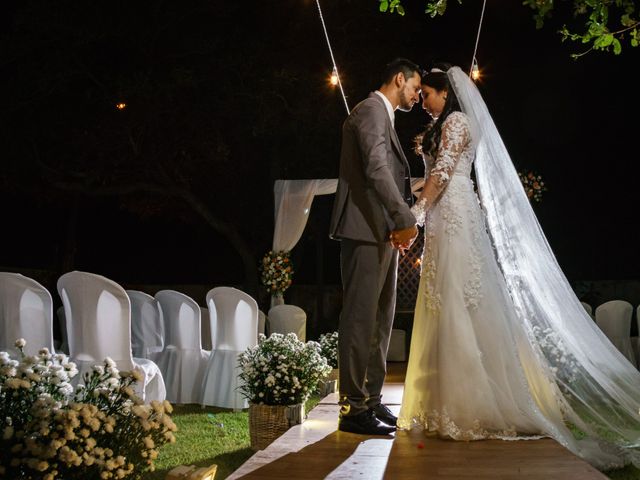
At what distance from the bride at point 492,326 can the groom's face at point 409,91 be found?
0.15 metres

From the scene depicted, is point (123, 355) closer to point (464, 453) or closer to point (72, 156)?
point (464, 453)

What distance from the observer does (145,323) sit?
697cm

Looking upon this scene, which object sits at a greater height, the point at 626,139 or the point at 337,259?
the point at 626,139

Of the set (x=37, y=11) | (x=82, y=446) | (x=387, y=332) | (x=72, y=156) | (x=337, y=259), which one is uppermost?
(x=37, y=11)

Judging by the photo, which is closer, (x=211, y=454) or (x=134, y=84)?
(x=211, y=454)

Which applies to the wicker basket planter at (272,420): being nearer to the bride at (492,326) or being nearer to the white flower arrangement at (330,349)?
the bride at (492,326)

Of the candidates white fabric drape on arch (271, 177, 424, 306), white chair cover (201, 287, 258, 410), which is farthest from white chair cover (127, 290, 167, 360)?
white fabric drape on arch (271, 177, 424, 306)

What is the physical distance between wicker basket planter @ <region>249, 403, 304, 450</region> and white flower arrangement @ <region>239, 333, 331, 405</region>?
2.2 inches

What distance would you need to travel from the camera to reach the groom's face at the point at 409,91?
11.8 feet

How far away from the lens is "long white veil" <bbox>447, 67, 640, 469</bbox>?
3.51 m

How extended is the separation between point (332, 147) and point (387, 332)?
11.0 meters

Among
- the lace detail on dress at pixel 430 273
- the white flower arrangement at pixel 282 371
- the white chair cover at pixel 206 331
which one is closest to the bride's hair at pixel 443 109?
the lace detail on dress at pixel 430 273

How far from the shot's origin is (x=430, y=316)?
3512 millimetres

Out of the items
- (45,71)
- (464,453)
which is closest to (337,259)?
(45,71)
